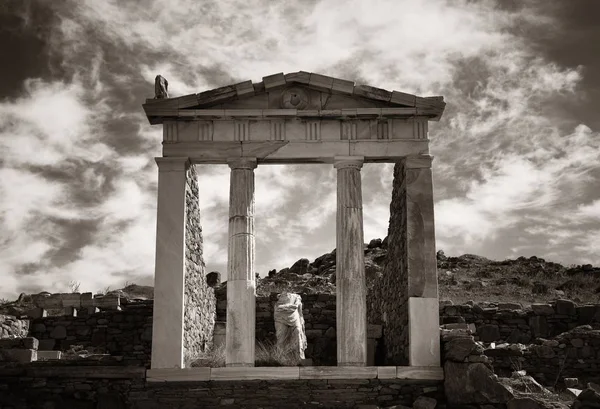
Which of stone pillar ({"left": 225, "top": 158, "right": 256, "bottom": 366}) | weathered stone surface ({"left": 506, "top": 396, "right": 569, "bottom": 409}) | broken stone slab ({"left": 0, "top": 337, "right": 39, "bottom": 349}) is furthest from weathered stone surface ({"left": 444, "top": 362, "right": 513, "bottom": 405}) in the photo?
broken stone slab ({"left": 0, "top": 337, "right": 39, "bottom": 349})

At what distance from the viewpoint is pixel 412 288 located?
17062 mm

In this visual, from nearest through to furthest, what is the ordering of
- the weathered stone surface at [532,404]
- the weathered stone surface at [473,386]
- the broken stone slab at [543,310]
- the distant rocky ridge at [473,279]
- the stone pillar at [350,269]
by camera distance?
1. the weathered stone surface at [532,404]
2. the weathered stone surface at [473,386]
3. the stone pillar at [350,269]
4. the broken stone slab at [543,310]
5. the distant rocky ridge at [473,279]

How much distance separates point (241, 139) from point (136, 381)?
17.9 ft

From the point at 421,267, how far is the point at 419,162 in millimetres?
2267

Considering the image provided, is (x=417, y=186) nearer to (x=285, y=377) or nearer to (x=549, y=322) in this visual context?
(x=285, y=377)

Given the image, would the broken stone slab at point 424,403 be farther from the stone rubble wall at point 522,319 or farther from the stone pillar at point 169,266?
the stone rubble wall at point 522,319

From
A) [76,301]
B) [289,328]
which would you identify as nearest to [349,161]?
[289,328]

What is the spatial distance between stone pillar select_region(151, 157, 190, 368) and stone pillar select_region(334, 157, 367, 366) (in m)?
3.24

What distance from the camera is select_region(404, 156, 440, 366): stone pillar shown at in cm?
1678

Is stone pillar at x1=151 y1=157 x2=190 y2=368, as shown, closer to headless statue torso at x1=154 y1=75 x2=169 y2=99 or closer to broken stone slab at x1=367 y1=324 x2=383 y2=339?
headless statue torso at x1=154 y1=75 x2=169 y2=99

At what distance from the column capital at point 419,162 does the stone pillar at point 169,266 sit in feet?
15.5

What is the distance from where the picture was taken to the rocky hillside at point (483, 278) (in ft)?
94.7

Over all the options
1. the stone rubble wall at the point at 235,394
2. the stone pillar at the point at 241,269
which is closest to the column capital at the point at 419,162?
the stone pillar at the point at 241,269

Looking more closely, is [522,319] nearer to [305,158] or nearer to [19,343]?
[305,158]
